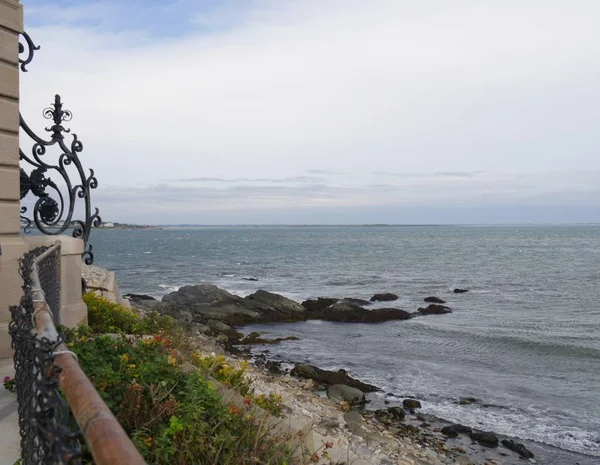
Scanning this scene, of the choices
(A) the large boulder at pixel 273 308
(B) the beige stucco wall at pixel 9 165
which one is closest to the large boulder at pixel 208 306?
(A) the large boulder at pixel 273 308

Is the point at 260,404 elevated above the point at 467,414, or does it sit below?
above

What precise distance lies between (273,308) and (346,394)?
1601 centimetres

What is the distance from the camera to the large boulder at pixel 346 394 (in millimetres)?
16211

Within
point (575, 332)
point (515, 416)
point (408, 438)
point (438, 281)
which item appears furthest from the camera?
point (438, 281)

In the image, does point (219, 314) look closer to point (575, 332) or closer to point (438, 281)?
point (575, 332)

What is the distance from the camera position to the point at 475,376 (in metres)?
19.6

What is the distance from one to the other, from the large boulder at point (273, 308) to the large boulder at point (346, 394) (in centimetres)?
1441

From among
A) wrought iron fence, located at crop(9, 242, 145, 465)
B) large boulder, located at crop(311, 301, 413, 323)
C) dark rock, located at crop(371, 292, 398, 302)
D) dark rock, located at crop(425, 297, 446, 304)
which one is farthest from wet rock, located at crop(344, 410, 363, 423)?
dark rock, located at crop(425, 297, 446, 304)

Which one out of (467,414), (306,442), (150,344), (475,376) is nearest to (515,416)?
(467,414)

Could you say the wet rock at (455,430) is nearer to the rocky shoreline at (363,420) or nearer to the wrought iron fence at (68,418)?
the rocky shoreline at (363,420)

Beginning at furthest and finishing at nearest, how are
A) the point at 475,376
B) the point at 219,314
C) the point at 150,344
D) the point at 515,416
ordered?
the point at 219,314
the point at 475,376
the point at 515,416
the point at 150,344

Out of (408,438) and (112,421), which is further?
(408,438)

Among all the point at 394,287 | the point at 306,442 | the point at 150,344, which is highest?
the point at 150,344

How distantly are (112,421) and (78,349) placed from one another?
420cm
